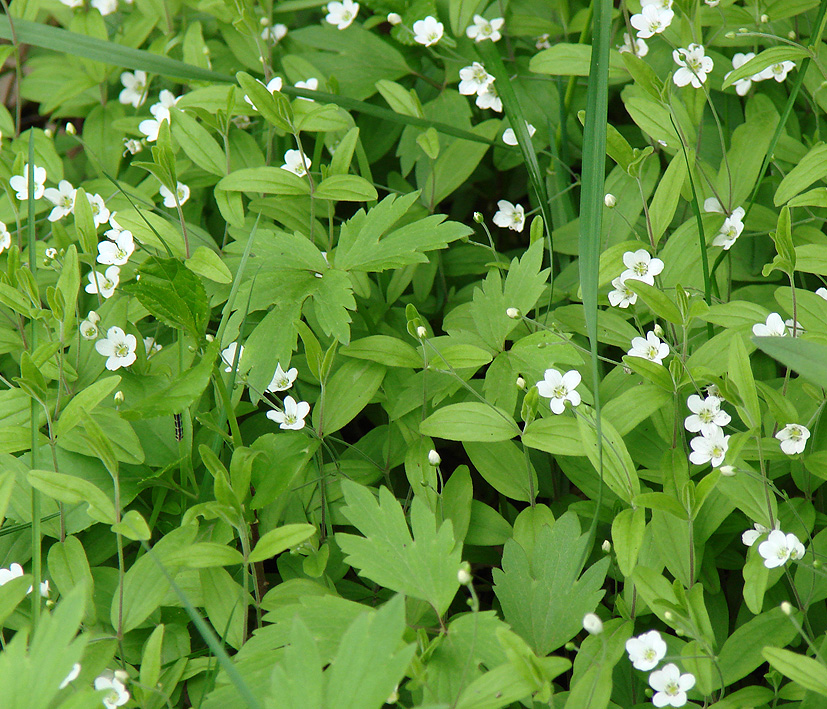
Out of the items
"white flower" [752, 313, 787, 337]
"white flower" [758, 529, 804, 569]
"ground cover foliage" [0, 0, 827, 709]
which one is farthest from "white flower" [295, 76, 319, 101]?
"white flower" [758, 529, 804, 569]

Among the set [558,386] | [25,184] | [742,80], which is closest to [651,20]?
[742,80]

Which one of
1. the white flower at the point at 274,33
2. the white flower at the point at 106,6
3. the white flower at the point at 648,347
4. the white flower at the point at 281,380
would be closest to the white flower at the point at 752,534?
the white flower at the point at 648,347

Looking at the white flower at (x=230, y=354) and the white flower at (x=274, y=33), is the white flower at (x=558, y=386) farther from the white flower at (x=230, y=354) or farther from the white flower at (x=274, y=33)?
the white flower at (x=274, y=33)

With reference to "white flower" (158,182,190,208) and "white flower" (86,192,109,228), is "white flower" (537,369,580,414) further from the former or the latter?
"white flower" (86,192,109,228)

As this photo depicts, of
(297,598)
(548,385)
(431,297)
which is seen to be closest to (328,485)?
(297,598)

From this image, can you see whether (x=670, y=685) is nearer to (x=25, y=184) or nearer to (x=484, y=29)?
(x=484, y=29)

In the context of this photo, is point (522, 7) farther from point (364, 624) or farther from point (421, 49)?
point (364, 624)
